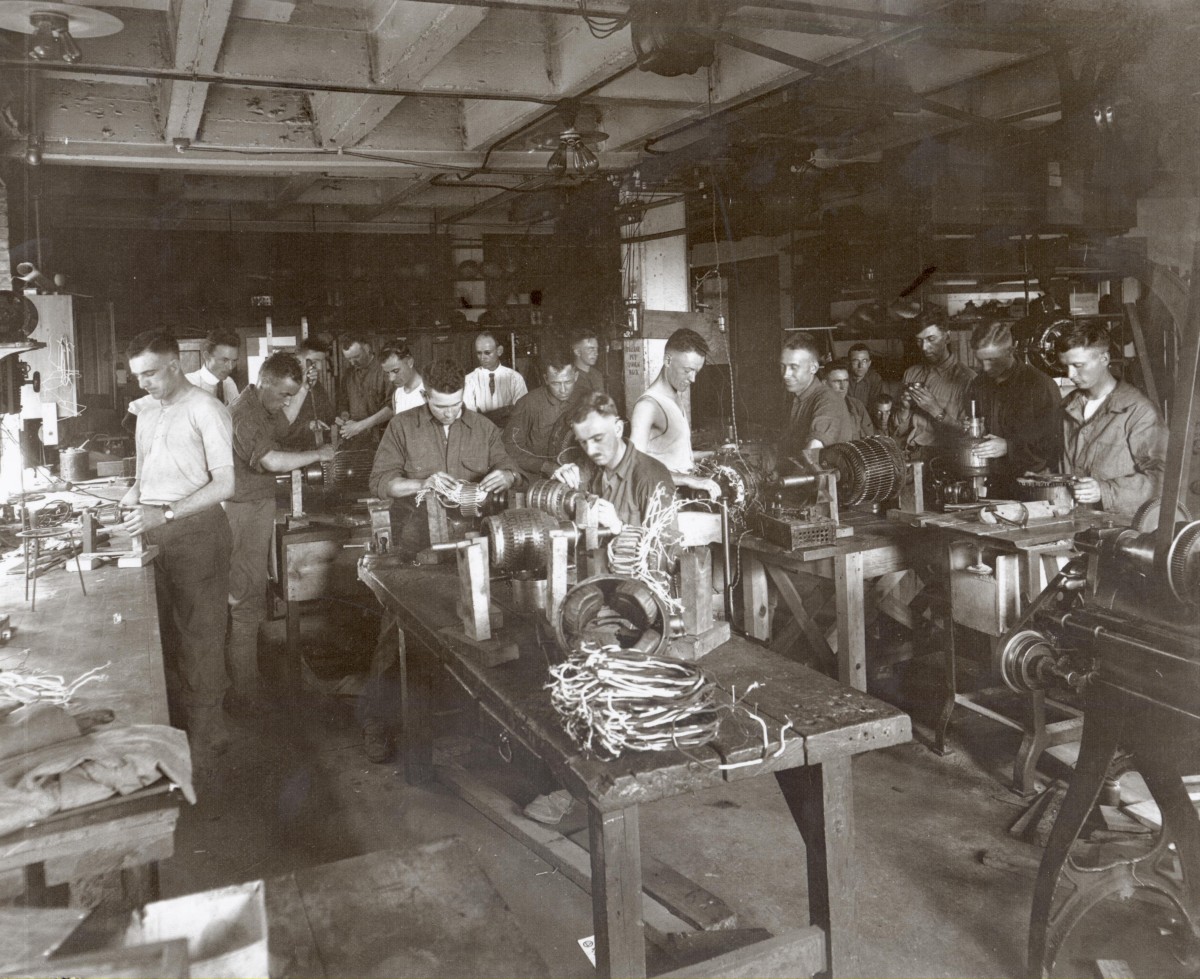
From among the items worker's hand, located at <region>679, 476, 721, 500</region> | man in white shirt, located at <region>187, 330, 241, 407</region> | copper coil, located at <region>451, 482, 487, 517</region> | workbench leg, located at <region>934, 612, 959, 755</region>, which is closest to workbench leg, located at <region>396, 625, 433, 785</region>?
copper coil, located at <region>451, 482, 487, 517</region>

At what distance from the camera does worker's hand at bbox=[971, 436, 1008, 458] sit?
Answer: 5.22 metres

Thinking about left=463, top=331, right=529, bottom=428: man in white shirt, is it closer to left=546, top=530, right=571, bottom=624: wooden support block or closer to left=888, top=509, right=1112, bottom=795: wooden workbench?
left=888, top=509, right=1112, bottom=795: wooden workbench

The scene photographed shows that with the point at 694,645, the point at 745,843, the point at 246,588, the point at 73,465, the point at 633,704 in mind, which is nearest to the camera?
the point at 633,704

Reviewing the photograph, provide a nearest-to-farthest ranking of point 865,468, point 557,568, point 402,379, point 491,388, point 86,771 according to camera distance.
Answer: point 86,771 < point 557,568 < point 865,468 < point 402,379 < point 491,388

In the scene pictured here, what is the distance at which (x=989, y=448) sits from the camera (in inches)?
207

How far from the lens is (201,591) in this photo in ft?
15.2

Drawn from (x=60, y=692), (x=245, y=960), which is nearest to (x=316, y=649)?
(x=60, y=692)

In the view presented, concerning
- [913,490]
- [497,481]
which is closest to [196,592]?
[497,481]

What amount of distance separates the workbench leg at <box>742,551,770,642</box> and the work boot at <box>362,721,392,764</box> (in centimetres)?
199

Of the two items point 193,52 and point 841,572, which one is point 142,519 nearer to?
point 193,52

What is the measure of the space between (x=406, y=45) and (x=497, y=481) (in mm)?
2157

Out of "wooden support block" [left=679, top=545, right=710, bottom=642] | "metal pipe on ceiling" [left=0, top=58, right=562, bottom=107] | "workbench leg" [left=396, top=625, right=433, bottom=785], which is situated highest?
"metal pipe on ceiling" [left=0, top=58, right=562, bottom=107]

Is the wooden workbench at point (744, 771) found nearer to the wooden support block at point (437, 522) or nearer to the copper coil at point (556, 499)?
the copper coil at point (556, 499)

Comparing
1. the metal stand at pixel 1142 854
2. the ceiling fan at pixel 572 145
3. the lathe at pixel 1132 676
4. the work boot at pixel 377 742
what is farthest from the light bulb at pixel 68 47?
the metal stand at pixel 1142 854
